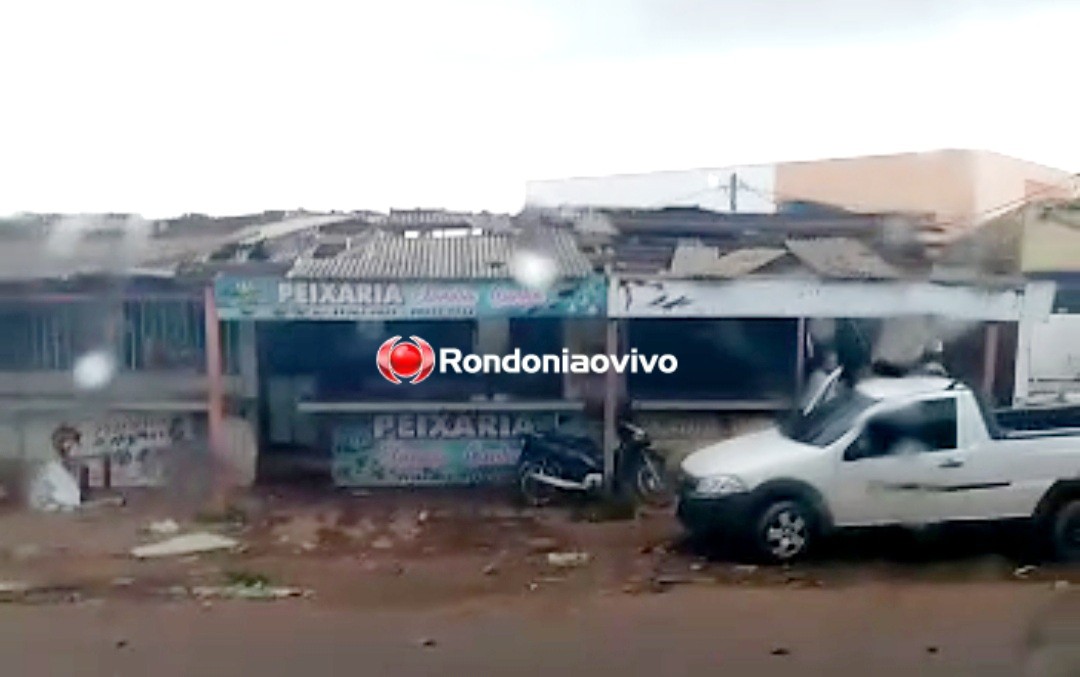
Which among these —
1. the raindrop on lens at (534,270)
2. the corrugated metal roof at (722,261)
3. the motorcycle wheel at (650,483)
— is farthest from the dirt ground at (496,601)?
the corrugated metal roof at (722,261)

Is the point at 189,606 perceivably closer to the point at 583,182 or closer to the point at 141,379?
the point at 141,379

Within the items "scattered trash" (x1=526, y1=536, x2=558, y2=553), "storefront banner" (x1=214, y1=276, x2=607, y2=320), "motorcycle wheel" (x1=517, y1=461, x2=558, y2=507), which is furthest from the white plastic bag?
"scattered trash" (x1=526, y1=536, x2=558, y2=553)

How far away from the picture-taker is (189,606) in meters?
5.85

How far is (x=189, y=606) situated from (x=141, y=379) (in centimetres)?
354

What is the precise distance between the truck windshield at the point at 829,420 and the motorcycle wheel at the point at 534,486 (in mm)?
2129

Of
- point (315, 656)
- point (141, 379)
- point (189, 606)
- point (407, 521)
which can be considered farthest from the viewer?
point (141, 379)

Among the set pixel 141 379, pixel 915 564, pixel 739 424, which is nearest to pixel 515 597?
pixel 915 564

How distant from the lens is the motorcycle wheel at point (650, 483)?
8547 mm

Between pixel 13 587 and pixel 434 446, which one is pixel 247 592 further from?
pixel 434 446

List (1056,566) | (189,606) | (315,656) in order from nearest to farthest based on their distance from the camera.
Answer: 1. (315,656)
2. (189,606)
3. (1056,566)

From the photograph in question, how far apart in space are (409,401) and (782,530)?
147 inches

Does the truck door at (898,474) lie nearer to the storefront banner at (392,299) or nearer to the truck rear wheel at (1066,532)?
the truck rear wheel at (1066,532)

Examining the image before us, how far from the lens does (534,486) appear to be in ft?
28.7

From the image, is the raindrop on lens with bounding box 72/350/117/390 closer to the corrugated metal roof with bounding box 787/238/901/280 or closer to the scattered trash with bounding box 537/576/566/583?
the scattered trash with bounding box 537/576/566/583
